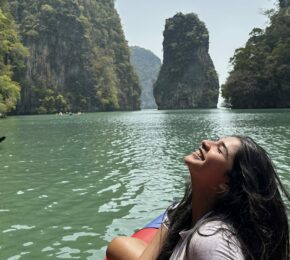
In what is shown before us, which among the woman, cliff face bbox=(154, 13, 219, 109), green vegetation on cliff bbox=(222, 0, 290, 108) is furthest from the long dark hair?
cliff face bbox=(154, 13, 219, 109)

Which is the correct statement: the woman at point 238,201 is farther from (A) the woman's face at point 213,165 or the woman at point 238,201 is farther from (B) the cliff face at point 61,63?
(B) the cliff face at point 61,63

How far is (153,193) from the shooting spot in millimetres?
9234

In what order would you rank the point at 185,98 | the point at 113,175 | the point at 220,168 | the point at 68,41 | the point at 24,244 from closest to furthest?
the point at 220,168
the point at 24,244
the point at 113,175
the point at 68,41
the point at 185,98

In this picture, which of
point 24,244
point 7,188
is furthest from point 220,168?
point 7,188

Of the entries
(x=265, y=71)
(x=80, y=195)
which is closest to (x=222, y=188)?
(x=80, y=195)

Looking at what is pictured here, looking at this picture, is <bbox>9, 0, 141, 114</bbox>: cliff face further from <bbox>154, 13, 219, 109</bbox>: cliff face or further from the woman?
the woman

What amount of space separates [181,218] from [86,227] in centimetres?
460

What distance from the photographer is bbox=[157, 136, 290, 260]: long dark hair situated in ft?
6.41

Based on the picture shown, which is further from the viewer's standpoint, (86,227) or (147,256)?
(86,227)

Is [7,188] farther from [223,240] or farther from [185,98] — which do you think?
[185,98]

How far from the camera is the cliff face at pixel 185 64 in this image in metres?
139

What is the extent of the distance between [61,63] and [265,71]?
6176 cm

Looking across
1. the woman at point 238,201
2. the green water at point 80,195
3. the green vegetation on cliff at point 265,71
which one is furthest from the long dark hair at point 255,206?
the green vegetation on cliff at point 265,71

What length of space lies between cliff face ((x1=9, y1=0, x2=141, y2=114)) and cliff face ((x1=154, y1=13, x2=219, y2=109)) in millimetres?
21966
